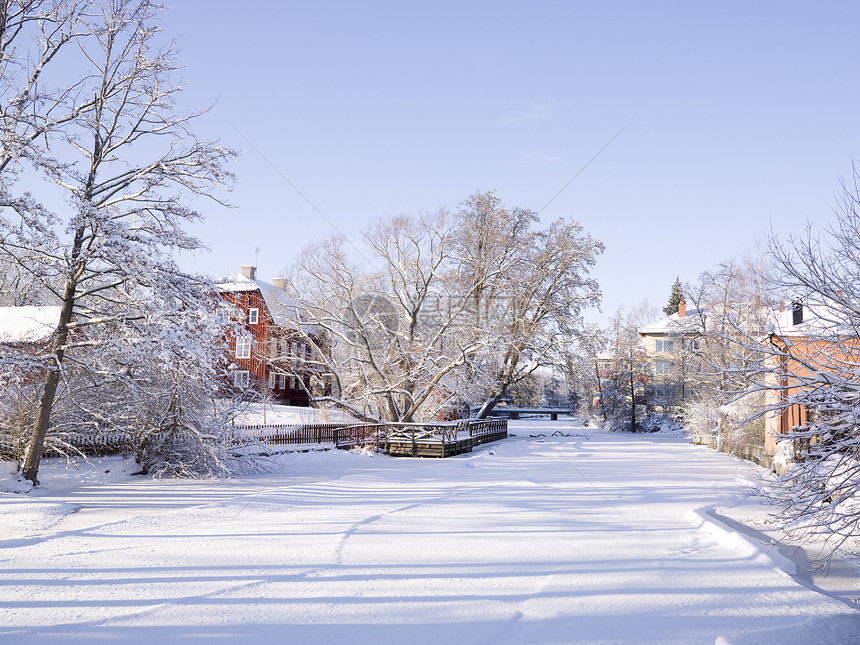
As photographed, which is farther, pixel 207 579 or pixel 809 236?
pixel 809 236

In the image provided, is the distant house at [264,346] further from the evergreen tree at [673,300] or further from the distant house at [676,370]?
the evergreen tree at [673,300]

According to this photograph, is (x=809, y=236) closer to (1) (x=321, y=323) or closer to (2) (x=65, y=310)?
(2) (x=65, y=310)

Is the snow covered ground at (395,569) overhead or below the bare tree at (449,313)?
below

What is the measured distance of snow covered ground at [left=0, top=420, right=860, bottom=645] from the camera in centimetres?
576

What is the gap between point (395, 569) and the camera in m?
7.65

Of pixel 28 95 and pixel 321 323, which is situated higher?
pixel 28 95

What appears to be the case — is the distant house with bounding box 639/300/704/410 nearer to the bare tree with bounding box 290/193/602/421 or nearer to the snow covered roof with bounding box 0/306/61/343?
the bare tree with bounding box 290/193/602/421

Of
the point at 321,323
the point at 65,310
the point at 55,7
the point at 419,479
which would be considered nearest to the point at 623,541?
the point at 419,479

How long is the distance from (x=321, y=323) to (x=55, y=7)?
16393 millimetres

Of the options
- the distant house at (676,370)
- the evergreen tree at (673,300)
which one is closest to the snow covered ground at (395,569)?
the distant house at (676,370)

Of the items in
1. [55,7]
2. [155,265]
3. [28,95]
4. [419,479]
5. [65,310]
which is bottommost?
[419,479]

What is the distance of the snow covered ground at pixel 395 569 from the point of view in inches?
227

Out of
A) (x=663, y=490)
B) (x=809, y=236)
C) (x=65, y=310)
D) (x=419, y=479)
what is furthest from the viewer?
(x=419, y=479)

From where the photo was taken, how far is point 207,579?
6984 mm
